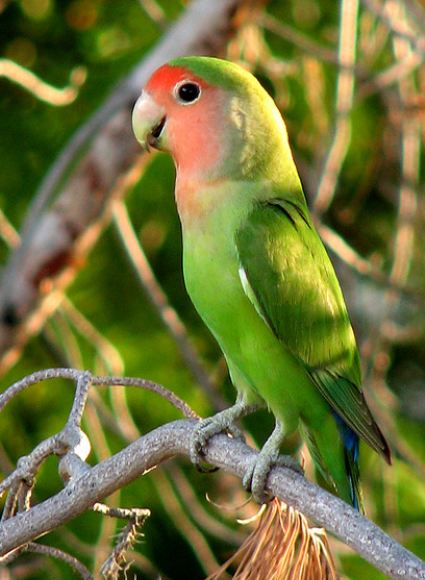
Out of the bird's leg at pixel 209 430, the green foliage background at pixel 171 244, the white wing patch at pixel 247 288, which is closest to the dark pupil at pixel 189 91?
the white wing patch at pixel 247 288

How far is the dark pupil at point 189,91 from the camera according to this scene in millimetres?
1827

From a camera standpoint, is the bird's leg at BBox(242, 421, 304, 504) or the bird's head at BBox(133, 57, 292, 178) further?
the bird's head at BBox(133, 57, 292, 178)

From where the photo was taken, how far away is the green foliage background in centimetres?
296

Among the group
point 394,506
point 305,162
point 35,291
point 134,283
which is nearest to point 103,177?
point 35,291

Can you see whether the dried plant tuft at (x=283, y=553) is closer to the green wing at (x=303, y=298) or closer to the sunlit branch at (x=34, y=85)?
the green wing at (x=303, y=298)

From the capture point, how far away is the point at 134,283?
3.19m

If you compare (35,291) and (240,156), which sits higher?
(240,156)

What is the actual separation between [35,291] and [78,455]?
1422mm

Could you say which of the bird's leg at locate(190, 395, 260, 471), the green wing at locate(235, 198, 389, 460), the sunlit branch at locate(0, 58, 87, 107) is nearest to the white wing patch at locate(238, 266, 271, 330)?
the green wing at locate(235, 198, 389, 460)

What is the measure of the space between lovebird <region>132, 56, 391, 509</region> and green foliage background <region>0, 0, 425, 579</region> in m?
0.99

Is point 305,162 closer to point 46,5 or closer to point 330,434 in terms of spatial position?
point 46,5

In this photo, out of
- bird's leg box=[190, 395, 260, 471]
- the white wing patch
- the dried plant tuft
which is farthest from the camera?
the white wing patch

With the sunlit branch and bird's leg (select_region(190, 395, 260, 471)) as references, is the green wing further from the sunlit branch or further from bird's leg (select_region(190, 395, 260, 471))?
A: the sunlit branch

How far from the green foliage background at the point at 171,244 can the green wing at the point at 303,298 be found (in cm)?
99
